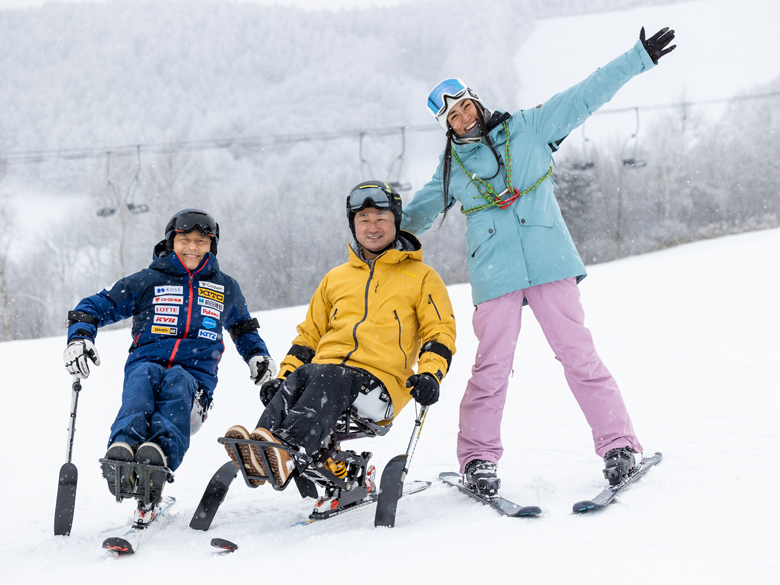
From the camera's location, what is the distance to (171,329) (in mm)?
3059

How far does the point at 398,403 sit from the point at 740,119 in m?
39.9

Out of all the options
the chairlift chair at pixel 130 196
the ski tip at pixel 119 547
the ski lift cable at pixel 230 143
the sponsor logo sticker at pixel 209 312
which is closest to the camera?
the ski tip at pixel 119 547

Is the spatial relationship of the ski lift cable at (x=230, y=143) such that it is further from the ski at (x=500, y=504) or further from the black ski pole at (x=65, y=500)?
the black ski pole at (x=65, y=500)

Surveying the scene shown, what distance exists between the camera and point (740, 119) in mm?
35375

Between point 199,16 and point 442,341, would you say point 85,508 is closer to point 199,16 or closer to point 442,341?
point 442,341

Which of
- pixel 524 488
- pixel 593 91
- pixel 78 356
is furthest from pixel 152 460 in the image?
pixel 593 91

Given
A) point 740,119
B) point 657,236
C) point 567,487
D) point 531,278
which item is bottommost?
point 567,487

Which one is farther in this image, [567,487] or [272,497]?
[272,497]

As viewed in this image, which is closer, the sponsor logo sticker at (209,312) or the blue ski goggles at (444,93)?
the blue ski goggles at (444,93)

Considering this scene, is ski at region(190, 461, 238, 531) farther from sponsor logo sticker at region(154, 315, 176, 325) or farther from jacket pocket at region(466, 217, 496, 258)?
jacket pocket at region(466, 217, 496, 258)

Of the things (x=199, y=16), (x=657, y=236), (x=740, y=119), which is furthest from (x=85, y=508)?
(x=199, y=16)

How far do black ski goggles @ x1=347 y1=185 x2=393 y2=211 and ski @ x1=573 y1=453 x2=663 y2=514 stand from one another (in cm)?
163

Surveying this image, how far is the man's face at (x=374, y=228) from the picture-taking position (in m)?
3.04

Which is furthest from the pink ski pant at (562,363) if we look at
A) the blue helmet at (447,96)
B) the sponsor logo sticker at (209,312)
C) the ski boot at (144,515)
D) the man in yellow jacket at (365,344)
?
the ski boot at (144,515)
